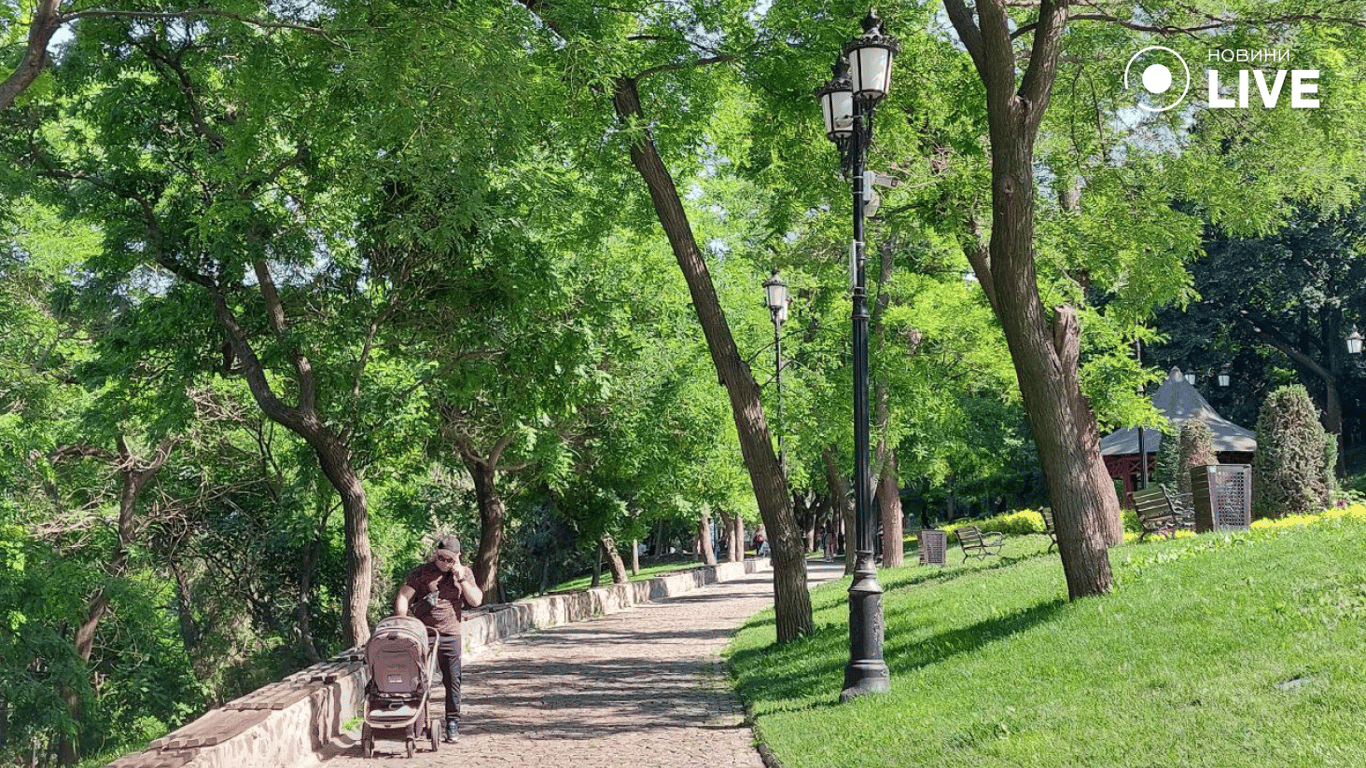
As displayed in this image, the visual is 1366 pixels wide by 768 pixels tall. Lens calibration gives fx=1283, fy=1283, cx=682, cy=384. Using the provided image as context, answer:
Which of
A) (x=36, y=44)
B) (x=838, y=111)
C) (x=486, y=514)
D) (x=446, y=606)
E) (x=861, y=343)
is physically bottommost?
(x=446, y=606)

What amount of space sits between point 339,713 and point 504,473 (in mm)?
19391

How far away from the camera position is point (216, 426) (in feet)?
87.4

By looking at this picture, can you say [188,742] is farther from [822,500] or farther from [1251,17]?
[822,500]

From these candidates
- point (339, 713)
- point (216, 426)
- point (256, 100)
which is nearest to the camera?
point (339, 713)

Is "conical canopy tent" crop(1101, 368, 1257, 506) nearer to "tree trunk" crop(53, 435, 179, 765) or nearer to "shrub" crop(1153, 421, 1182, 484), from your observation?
"shrub" crop(1153, 421, 1182, 484)

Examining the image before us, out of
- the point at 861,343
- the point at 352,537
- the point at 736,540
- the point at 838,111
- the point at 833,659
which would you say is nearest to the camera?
the point at 861,343

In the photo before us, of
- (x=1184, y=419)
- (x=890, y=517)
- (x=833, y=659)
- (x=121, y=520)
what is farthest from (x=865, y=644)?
(x=1184, y=419)

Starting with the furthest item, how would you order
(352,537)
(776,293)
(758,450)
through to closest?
(776,293), (352,537), (758,450)

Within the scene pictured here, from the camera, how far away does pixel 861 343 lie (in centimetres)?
1197

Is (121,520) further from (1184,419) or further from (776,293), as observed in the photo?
(1184,419)

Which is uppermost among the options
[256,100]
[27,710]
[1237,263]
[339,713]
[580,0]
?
[1237,263]

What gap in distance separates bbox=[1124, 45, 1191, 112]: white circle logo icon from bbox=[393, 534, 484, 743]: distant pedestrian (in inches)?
411

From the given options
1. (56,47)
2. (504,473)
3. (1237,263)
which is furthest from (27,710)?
(1237,263)

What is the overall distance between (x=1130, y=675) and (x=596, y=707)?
232 inches
